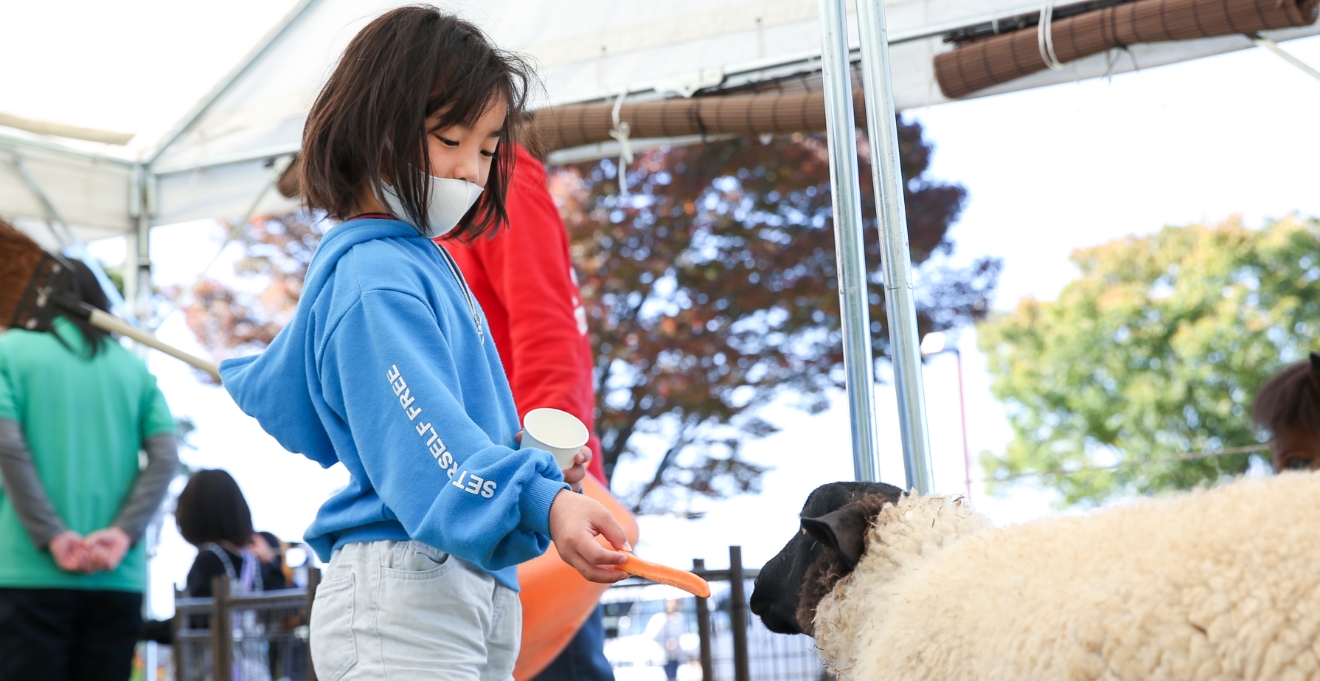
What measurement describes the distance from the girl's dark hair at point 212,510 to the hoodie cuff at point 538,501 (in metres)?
4.21

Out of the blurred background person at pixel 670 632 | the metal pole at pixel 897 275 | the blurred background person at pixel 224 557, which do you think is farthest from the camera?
the blurred background person at pixel 224 557

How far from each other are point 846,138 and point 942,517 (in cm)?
65

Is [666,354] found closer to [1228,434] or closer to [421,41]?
[421,41]

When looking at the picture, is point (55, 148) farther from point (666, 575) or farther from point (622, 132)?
point (666, 575)

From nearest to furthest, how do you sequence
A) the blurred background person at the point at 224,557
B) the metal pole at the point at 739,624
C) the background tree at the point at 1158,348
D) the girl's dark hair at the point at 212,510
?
the metal pole at the point at 739,624, the blurred background person at the point at 224,557, the girl's dark hair at the point at 212,510, the background tree at the point at 1158,348

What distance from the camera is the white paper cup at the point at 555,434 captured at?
132 centimetres

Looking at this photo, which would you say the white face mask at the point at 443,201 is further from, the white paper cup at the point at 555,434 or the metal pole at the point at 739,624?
the metal pole at the point at 739,624

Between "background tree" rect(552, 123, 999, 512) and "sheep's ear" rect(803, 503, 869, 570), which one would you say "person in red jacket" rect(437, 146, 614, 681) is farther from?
"background tree" rect(552, 123, 999, 512)

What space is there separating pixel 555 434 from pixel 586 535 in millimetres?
288

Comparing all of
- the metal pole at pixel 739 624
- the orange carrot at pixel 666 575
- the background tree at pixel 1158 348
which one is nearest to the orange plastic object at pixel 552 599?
the orange carrot at pixel 666 575

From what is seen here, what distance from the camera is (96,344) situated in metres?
2.90

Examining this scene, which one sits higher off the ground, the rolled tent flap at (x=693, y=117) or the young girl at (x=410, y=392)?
the rolled tent flap at (x=693, y=117)

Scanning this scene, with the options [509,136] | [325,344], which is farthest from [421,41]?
[325,344]

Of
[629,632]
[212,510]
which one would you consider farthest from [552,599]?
[212,510]
